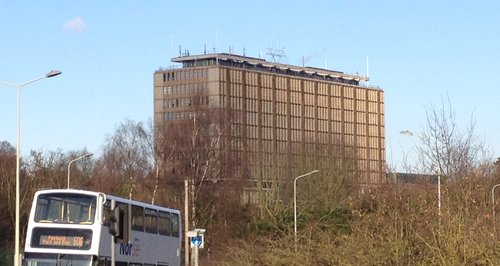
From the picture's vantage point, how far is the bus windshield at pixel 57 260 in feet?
107

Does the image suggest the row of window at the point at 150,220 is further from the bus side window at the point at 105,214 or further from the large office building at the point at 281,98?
the large office building at the point at 281,98

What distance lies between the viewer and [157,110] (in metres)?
146

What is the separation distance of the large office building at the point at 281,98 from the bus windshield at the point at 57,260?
315 ft

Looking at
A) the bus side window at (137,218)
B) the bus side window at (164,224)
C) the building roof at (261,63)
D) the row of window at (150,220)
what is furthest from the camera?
the building roof at (261,63)

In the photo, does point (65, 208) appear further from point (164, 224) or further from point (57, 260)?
point (164, 224)

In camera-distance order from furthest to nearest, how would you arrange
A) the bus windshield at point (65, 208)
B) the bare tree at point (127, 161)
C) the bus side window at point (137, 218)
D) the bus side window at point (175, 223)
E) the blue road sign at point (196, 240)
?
the bare tree at point (127, 161) < the bus side window at point (175, 223) < the blue road sign at point (196, 240) < the bus side window at point (137, 218) < the bus windshield at point (65, 208)

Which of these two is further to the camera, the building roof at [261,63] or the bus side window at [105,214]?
the building roof at [261,63]

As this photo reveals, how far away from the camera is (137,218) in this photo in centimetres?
3759

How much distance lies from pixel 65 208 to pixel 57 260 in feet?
6.03

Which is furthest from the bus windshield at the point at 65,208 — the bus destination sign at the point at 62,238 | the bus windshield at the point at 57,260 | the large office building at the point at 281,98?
the large office building at the point at 281,98

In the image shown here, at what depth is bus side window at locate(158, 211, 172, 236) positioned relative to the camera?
40594 mm

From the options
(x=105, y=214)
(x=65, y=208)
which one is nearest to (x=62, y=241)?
(x=65, y=208)

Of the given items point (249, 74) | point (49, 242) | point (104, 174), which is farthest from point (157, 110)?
point (49, 242)

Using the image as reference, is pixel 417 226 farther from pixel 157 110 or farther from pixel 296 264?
pixel 157 110
